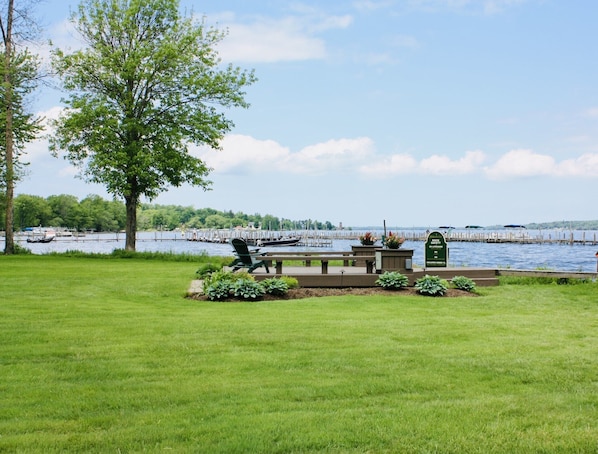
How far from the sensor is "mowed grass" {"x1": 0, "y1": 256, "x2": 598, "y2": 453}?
4.23 m

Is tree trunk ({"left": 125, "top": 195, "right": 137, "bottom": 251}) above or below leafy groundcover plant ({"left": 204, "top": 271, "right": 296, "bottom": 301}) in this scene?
above

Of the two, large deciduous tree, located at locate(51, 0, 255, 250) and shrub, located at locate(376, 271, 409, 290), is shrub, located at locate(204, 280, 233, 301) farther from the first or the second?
large deciduous tree, located at locate(51, 0, 255, 250)

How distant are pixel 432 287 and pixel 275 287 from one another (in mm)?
3773

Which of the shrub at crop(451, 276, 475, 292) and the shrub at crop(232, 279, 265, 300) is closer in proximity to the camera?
the shrub at crop(232, 279, 265, 300)

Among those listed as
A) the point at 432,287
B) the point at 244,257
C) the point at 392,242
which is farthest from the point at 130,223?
the point at 432,287

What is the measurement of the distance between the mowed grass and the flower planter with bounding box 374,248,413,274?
180 inches

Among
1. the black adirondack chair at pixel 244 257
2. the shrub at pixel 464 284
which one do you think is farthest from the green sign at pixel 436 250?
the black adirondack chair at pixel 244 257

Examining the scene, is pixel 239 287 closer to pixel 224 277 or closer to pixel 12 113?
pixel 224 277

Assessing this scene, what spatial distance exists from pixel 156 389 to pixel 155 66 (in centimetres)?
2613

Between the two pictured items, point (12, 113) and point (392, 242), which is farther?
point (12, 113)

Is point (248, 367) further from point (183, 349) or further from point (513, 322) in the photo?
point (513, 322)

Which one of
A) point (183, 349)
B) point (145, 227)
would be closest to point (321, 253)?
point (183, 349)

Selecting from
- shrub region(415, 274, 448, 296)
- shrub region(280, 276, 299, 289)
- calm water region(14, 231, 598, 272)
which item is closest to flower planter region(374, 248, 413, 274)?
shrub region(415, 274, 448, 296)

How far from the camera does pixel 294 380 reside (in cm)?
571
